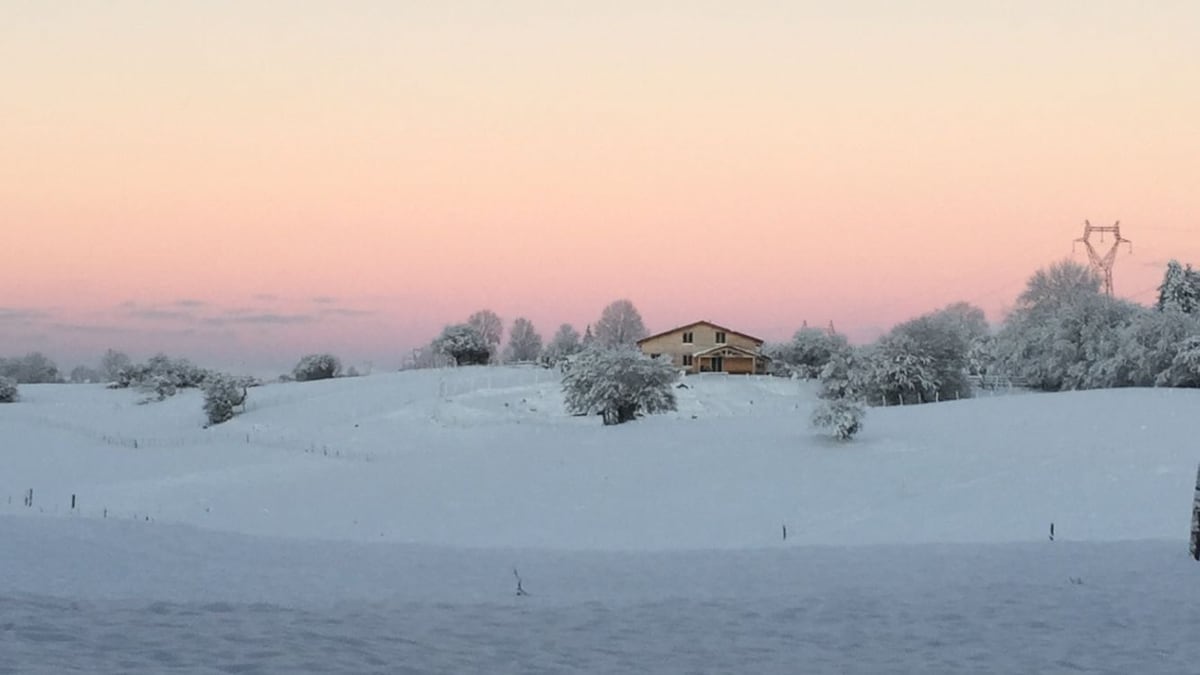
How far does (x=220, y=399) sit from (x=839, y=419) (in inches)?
1907

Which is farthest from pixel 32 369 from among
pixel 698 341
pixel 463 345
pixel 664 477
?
pixel 664 477

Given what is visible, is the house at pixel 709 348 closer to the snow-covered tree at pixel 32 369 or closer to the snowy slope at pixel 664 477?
the snowy slope at pixel 664 477

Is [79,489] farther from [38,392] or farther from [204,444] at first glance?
[38,392]

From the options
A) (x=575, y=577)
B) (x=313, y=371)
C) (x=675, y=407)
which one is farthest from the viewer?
(x=313, y=371)

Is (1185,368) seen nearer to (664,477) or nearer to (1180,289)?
(1180,289)

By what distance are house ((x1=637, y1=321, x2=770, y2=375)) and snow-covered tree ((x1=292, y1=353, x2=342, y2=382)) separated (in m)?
34.3

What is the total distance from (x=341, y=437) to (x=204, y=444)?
8000 mm

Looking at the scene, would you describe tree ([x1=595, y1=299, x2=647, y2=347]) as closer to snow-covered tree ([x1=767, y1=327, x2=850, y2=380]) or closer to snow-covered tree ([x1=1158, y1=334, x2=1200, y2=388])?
snow-covered tree ([x1=767, y1=327, x2=850, y2=380])

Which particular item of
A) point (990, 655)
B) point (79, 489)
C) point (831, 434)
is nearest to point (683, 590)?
point (990, 655)

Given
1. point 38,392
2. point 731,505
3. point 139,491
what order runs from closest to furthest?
point 731,505
point 139,491
point 38,392

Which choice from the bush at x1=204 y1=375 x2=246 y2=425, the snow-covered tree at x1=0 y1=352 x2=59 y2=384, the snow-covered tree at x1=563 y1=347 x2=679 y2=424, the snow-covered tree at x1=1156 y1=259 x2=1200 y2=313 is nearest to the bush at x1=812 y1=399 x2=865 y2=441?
the snow-covered tree at x1=563 y1=347 x2=679 y2=424

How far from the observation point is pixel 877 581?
52.2ft

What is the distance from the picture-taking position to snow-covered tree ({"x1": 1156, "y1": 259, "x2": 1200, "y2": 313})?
274ft

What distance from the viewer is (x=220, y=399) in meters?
75.1
